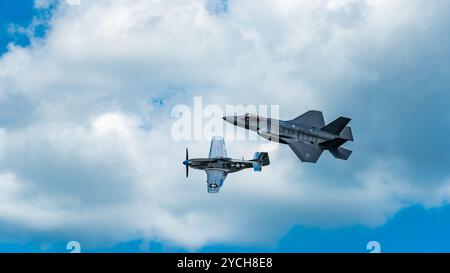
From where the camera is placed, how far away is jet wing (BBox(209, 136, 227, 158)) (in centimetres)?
15712

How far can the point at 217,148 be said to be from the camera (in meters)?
159

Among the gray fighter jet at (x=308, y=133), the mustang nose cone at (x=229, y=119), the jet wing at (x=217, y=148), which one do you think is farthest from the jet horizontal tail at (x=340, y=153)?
the jet wing at (x=217, y=148)

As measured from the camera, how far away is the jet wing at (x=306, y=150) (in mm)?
144625

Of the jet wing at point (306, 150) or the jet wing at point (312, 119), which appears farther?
the jet wing at point (312, 119)

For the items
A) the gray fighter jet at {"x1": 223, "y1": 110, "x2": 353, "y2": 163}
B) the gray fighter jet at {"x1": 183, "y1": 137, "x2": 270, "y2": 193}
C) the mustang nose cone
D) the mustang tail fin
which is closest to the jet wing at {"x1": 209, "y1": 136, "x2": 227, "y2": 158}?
the gray fighter jet at {"x1": 183, "y1": 137, "x2": 270, "y2": 193}

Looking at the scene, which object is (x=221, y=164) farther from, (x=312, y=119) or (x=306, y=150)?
(x=312, y=119)

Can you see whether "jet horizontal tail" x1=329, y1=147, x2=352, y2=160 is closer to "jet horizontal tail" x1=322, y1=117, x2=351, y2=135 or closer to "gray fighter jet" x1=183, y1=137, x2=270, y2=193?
"jet horizontal tail" x1=322, y1=117, x2=351, y2=135

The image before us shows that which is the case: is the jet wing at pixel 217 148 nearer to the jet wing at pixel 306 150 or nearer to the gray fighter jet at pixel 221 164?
the gray fighter jet at pixel 221 164

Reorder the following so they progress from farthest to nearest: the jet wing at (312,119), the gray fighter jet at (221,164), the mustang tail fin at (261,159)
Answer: the mustang tail fin at (261,159) < the jet wing at (312,119) < the gray fighter jet at (221,164)

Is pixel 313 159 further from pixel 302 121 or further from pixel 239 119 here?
pixel 239 119

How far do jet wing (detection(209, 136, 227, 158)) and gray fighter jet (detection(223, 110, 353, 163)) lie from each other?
436 inches
